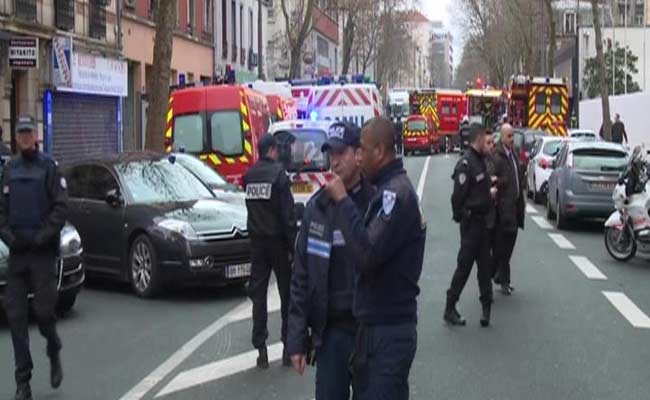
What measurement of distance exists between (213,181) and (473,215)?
15.7 ft

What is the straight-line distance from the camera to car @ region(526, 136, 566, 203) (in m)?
23.8

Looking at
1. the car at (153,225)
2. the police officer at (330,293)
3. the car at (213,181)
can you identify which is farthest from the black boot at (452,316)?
the police officer at (330,293)

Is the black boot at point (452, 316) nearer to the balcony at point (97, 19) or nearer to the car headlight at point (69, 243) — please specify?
the car headlight at point (69, 243)

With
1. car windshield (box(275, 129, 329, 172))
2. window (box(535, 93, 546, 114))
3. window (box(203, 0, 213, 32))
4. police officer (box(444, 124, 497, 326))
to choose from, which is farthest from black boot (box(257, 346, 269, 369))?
window (box(203, 0, 213, 32))

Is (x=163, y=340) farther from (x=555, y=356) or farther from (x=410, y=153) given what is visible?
(x=410, y=153)

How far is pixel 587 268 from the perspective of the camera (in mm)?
14617

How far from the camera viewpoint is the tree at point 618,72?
61353 mm

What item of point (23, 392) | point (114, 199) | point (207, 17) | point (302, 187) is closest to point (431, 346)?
point (23, 392)

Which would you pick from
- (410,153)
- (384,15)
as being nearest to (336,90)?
(410,153)

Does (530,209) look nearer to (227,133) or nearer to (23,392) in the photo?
(227,133)

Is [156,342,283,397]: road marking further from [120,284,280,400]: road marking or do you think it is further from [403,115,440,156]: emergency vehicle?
[403,115,440,156]: emergency vehicle

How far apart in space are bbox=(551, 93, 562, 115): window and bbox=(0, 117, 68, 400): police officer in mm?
34964

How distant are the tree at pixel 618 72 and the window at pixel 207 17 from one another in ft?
88.4

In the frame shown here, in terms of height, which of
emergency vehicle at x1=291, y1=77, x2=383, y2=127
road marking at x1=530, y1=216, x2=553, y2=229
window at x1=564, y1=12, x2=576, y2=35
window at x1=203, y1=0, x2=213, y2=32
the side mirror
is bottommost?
road marking at x1=530, y1=216, x2=553, y2=229
